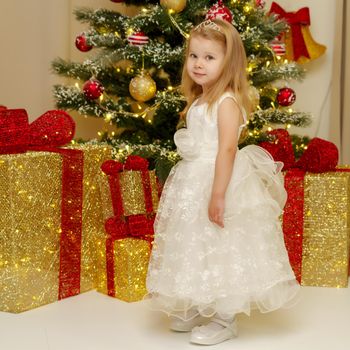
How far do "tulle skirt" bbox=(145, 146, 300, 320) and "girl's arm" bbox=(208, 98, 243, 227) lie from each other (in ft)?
0.12

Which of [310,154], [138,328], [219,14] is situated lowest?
[138,328]

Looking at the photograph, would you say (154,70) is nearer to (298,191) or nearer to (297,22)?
(298,191)

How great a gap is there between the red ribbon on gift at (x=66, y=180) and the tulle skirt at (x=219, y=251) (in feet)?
1.19

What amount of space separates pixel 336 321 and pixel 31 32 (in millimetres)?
2031

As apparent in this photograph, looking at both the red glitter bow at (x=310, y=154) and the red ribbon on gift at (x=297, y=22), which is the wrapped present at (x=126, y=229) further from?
the red ribbon on gift at (x=297, y=22)

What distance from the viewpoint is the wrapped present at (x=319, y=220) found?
2.13m

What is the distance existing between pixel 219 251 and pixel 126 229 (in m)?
0.44

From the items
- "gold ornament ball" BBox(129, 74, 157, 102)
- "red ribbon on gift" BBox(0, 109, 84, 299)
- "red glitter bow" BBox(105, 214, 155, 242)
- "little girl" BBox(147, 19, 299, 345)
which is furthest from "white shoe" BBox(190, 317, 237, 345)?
"gold ornament ball" BBox(129, 74, 157, 102)

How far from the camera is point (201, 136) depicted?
5.75 feet

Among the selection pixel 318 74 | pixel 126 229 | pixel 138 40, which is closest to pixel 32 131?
pixel 126 229

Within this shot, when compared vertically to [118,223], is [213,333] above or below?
below

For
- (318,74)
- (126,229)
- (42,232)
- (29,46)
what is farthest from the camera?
(318,74)

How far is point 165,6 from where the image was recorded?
7.52ft

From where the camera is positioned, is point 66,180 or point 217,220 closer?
point 217,220
